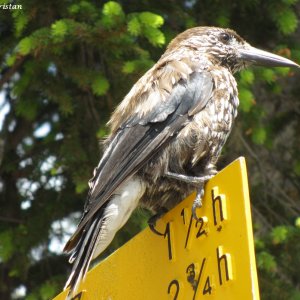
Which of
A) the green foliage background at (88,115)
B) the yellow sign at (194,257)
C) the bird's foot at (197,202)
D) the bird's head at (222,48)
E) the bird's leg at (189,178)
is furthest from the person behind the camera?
the green foliage background at (88,115)

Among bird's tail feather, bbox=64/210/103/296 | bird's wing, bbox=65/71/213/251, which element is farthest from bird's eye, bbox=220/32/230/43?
bird's tail feather, bbox=64/210/103/296

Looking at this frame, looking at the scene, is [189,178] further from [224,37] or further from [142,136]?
[224,37]

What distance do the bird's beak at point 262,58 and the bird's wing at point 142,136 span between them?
0.38m

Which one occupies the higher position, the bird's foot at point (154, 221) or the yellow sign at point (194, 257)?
the bird's foot at point (154, 221)

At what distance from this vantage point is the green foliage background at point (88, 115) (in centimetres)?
405

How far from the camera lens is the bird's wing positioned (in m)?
2.84

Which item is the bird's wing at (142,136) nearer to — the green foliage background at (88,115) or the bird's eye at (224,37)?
the bird's eye at (224,37)

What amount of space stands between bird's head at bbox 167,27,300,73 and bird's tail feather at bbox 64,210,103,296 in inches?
44.6

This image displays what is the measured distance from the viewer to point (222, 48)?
144 inches

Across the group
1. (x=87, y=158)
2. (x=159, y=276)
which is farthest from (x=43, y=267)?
(x=159, y=276)

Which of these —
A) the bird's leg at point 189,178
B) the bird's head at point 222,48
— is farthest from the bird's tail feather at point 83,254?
the bird's head at point 222,48

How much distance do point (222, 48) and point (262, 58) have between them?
20cm

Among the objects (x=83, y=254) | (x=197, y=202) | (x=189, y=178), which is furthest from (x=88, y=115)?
(x=197, y=202)

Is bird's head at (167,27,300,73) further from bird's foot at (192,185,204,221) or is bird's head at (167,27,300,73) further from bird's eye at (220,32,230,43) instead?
bird's foot at (192,185,204,221)
